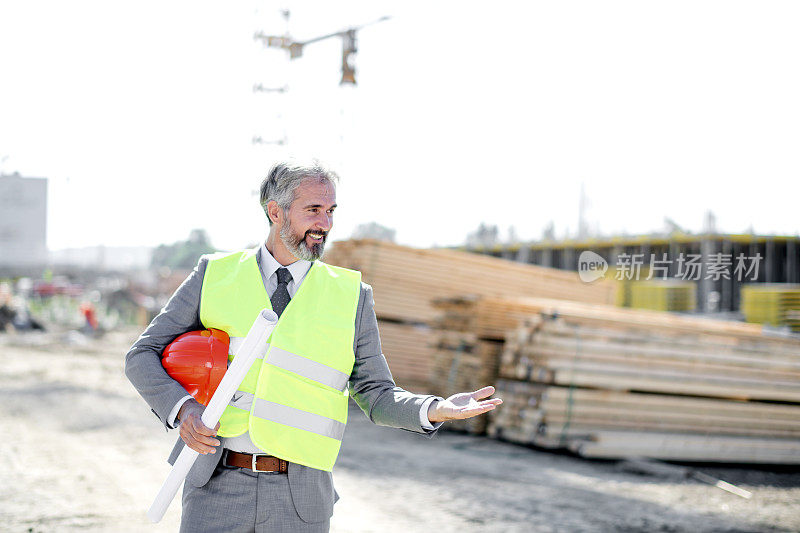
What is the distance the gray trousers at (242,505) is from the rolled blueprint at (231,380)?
0.12 meters

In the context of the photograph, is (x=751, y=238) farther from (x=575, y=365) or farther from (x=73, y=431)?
(x=73, y=431)

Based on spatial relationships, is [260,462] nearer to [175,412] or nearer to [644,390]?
[175,412]

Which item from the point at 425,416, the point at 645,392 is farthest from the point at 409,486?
the point at 425,416

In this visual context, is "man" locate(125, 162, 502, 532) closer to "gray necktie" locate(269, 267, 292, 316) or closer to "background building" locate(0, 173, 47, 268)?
"gray necktie" locate(269, 267, 292, 316)

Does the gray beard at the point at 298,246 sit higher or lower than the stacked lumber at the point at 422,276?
higher

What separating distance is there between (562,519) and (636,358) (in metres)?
3.36

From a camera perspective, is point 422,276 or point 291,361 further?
point 422,276

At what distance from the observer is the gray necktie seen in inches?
97.8

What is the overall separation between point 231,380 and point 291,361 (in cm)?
24

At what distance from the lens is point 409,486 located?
22.6 ft

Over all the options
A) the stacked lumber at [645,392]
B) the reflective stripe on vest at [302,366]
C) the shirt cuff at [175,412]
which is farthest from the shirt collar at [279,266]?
the stacked lumber at [645,392]

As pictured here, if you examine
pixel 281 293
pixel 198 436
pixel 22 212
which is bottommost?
pixel 198 436

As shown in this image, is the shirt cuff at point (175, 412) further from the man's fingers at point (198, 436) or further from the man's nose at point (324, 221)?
the man's nose at point (324, 221)

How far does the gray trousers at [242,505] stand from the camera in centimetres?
227
